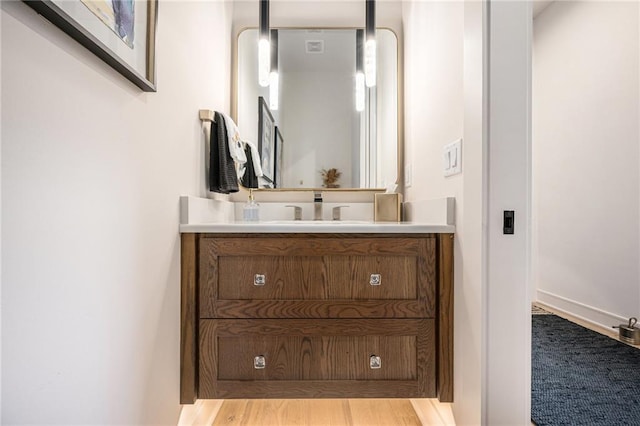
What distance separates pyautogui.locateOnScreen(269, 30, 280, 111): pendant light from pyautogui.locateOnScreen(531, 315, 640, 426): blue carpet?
6.15ft

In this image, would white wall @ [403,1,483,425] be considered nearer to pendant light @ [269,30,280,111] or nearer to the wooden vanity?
the wooden vanity

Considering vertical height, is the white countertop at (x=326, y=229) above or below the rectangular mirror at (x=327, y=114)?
below

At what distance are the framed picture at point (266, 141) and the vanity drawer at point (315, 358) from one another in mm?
944

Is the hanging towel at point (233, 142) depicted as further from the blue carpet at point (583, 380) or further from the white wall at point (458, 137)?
the blue carpet at point (583, 380)

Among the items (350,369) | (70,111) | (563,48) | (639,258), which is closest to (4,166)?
(70,111)

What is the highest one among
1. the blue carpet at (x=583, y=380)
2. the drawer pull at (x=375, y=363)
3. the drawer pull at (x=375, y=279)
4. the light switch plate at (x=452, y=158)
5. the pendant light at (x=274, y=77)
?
the pendant light at (x=274, y=77)

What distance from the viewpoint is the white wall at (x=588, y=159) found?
221 centimetres

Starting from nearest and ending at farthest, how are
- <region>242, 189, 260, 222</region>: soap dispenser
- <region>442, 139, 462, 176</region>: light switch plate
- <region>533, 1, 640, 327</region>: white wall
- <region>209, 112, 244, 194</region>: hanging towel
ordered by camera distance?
→ <region>442, 139, 462, 176</region>: light switch plate → <region>209, 112, 244, 194</region>: hanging towel → <region>242, 189, 260, 222</region>: soap dispenser → <region>533, 1, 640, 327</region>: white wall

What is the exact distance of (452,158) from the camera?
124 centimetres

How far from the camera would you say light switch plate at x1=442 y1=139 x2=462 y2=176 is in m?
1.19

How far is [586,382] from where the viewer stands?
1.58 m

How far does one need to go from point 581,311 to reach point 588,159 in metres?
1.09

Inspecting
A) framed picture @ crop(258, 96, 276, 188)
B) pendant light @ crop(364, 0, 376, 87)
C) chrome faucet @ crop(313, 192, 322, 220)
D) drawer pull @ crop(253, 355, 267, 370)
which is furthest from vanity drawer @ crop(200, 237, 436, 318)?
pendant light @ crop(364, 0, 376, 87)

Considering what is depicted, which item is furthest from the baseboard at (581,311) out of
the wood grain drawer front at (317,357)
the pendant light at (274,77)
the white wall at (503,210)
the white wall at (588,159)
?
the pendant light at (274,77)
